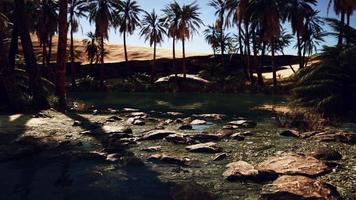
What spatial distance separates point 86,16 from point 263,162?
152 feet

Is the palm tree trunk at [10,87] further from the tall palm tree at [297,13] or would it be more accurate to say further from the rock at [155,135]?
the tall palm tree at [297,13]

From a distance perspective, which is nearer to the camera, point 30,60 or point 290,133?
point 290,133

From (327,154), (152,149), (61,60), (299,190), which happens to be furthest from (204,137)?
(61,60)

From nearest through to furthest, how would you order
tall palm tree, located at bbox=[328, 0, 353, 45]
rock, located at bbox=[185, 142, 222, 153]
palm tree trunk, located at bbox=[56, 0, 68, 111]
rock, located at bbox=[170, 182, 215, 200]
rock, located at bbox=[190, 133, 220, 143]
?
1. rock, located at bbox=[170, 182, 215, 200]
2. rock, located at bbox=[185, 142, 222, 153]
3. rock, located at bbox=[190, 133, 220, 143]
4. palm tree trunk, located at bbox=[56, 0, 68, 111]
5. tall palm tree, located at bbox=[328, 0, 353, 45]

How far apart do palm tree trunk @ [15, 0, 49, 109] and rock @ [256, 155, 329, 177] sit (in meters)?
15.5

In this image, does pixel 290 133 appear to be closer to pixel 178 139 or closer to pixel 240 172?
pixel 178 139

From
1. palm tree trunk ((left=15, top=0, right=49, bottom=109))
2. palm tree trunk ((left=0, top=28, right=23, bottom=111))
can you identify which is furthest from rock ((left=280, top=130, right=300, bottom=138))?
palm tree trunk ((left=0, top=28, right=23, bottom=111))

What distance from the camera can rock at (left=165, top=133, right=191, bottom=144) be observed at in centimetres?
1350

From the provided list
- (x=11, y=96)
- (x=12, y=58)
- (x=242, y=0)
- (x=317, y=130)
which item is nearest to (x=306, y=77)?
(x=317, y=130)

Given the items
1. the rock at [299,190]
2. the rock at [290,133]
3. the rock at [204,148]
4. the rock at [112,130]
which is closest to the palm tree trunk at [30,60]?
the rock at [112,130]

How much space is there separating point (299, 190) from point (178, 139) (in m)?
6.14

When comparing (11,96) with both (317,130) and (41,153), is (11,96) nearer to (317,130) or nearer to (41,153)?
(41,153)

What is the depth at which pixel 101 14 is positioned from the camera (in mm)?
52406

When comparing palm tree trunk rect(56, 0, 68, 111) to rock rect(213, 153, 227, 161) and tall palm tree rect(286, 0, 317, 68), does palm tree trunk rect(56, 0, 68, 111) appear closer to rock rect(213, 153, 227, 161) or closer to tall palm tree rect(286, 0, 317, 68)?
rock rect(213, 153, 227, 161)
